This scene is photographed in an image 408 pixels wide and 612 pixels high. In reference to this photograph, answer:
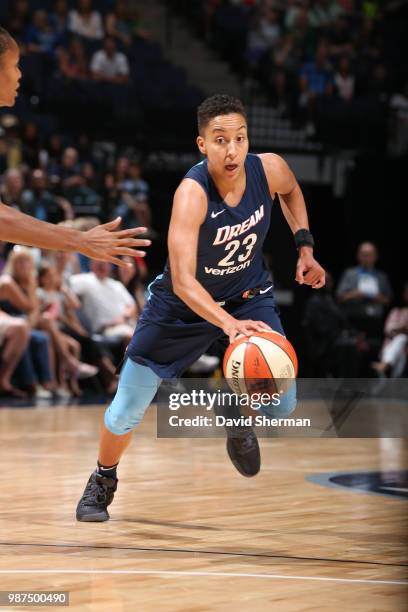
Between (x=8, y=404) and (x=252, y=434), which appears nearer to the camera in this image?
(x=252, y=434)

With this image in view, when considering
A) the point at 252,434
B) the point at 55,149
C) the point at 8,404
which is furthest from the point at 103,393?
the point at 252,434

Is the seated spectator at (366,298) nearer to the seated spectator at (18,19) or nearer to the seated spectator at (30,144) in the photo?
the seated spectator at (30,144)

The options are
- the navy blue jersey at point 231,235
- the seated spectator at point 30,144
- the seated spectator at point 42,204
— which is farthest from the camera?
the seated spectator at point 30,144

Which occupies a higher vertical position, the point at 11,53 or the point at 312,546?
the point at 11,53

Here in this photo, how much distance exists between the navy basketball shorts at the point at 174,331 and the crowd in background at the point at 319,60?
486 inches

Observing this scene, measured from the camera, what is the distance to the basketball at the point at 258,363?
14.3 feet

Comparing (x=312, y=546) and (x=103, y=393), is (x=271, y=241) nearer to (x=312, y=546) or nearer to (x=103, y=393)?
(x=103, y=393)

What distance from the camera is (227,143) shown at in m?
4.85

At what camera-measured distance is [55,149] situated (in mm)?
13570

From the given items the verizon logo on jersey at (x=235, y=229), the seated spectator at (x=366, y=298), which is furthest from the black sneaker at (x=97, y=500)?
the seated spectator at (x=366, y=298)

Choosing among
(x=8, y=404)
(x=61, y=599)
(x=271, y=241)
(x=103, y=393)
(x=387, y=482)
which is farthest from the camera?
(x=271, y=241)

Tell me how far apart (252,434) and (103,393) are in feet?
21.9

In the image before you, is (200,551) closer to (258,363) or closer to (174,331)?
(258,363)

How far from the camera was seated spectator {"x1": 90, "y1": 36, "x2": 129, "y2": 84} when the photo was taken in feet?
49.5
